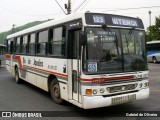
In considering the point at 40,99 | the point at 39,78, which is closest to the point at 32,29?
the point at 39,78

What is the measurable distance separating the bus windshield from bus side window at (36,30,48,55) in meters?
3.11

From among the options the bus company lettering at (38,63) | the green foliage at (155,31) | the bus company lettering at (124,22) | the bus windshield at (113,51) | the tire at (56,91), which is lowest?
the tire at (56,91)

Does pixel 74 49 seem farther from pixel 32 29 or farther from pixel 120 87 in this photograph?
pixel 32 29

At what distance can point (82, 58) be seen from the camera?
22.4ft

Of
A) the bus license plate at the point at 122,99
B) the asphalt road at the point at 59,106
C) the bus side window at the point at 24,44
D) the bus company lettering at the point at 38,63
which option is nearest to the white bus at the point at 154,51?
the asphalt road at the point at 59,106

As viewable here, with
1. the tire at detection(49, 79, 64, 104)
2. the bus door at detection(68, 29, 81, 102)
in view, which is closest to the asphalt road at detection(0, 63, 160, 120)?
the tire at detection(49, 79, 64, 104)

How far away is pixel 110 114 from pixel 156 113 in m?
1.29

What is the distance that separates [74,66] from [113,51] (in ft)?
3.79

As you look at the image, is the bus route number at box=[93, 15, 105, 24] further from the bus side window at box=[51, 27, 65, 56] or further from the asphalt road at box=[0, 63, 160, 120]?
the asphalt road at box=[0, 63, 160, 120]

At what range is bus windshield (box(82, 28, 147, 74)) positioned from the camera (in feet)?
22.3

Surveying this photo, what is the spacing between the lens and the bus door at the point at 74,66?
7.14 m

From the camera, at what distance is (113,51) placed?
7.11 meters

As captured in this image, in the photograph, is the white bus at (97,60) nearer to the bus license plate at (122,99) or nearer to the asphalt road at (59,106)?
the bus license plate at (122,99)

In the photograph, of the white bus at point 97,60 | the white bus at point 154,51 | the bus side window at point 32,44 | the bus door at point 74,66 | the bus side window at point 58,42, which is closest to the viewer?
the white bus at point 97,60
